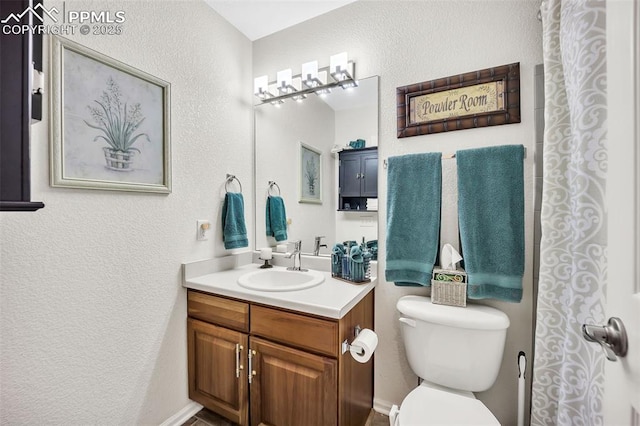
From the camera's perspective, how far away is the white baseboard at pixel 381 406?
60.4 inches

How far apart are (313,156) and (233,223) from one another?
2.30 feet

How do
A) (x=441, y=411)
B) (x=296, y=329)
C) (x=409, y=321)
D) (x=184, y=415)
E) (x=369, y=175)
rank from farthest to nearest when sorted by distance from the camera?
(x=369, y=175) < (x=184, y=415) < (x=409, y=321) < (x=296, y=329) < (x=441, y=411)

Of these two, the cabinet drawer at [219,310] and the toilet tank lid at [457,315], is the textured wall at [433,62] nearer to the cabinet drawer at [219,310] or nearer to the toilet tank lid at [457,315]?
the toilet tank lid at [457,315]

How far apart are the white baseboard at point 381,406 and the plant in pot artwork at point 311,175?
134cm

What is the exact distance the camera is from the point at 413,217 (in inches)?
54.9

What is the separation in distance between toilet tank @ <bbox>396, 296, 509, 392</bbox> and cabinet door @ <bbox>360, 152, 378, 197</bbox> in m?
0.68

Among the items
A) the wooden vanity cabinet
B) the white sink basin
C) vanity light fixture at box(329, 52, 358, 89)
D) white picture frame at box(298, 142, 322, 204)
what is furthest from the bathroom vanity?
vanity light fixture at box(329, 52, 358, 89)

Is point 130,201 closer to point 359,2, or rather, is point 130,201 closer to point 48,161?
point 48,161

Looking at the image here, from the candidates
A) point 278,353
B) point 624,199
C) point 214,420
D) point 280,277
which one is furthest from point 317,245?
point 624,199

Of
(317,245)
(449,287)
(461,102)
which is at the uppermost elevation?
(461,102)

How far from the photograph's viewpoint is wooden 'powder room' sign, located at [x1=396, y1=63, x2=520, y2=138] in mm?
1275

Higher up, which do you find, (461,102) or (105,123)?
(461,102)

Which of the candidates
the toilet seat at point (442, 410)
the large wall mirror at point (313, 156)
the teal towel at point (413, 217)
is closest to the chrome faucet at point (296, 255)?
the large wall mirror at point (313, 156)

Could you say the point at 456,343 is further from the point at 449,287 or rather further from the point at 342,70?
the point at 342,70
